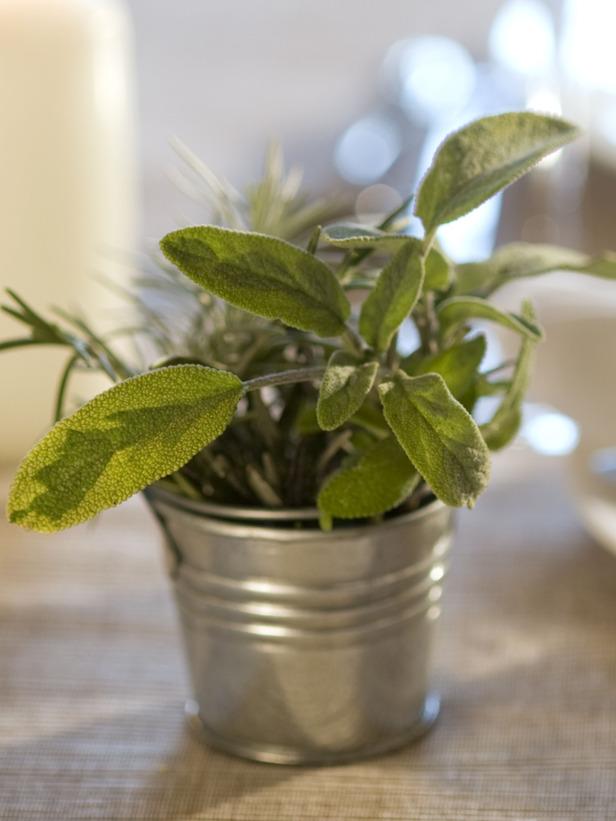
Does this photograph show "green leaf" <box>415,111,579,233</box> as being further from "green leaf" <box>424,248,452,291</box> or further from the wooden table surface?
the wooden table surface

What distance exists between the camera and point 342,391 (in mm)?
319

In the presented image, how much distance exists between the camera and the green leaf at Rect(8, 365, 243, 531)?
1.00 ft

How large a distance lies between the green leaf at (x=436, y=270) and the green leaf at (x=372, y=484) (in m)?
0.06

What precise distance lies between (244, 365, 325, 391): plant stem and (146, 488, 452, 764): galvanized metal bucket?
6 cm

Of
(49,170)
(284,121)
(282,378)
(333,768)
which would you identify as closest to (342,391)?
(282,378)

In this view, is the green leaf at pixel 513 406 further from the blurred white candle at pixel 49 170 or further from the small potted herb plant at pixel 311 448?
the blurred white candle at pixel 49 170

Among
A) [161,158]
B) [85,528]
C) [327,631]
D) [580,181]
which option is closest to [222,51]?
[161,158]

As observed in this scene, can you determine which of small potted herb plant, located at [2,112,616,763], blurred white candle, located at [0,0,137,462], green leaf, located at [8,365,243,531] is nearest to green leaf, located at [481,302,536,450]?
small potted herb plant, located at [2,112,616,763]

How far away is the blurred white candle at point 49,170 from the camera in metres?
0.76

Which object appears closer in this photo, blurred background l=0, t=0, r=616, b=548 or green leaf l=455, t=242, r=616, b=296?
green leaf l=455, t=242, r=616, b=296

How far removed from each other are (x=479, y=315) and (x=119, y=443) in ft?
0.44

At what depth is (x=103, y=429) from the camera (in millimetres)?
312

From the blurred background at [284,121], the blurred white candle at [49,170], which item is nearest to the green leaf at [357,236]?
the blurred background at [284,121]

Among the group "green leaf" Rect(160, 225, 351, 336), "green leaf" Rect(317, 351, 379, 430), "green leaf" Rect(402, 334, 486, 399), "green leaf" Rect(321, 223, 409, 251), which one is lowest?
"green leaf" Rect(402, 334, 486, 399)
